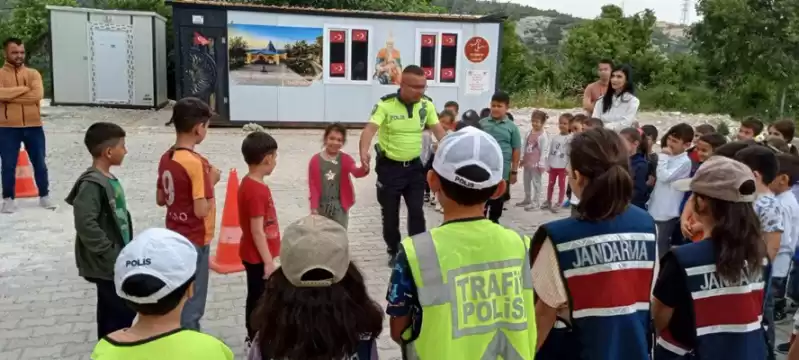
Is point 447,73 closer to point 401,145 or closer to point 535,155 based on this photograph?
point 535,155

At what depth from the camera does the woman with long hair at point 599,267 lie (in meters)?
2.48

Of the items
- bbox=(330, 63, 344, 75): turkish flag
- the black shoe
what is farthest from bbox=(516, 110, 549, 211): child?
bbox=(330, 63, 344, 75): turkish flag

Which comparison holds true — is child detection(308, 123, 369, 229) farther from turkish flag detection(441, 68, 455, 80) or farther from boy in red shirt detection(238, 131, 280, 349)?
turkish flag detection(441, 68, 455, 80)

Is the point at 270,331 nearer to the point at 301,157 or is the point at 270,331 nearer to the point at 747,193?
the point at 747,193

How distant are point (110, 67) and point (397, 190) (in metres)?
14.6

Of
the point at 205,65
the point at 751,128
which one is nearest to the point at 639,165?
the point at 751,128

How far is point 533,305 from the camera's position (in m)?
2.42

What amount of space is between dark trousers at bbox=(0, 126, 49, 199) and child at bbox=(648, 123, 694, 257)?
6913 mm

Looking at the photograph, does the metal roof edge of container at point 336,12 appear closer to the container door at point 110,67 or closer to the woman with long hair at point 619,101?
the container door at point 110,67

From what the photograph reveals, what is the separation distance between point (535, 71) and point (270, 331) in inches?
1208

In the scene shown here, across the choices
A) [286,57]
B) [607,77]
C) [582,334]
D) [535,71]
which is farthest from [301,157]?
[535,71]

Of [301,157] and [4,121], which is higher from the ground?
[4,121]

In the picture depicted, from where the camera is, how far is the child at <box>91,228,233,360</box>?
6.82ft

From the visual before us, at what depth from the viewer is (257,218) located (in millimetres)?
4059
